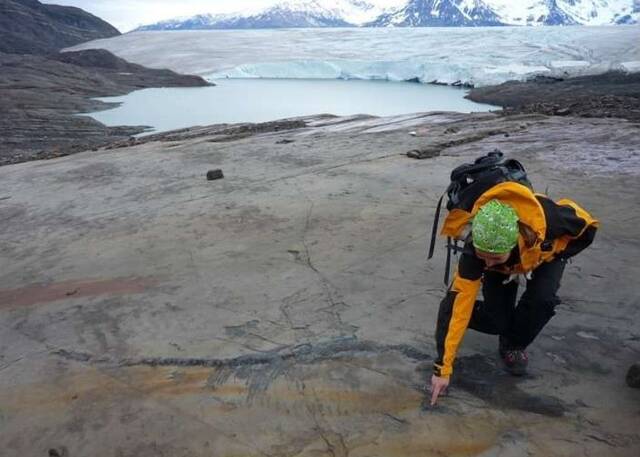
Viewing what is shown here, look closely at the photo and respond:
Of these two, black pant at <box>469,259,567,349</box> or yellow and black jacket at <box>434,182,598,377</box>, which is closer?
yellow and black jacket at <box>434,182,598,377</box>

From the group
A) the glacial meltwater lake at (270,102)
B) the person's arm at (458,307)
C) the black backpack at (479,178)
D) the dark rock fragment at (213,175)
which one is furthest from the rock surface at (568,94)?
the person's arm at (458,307)

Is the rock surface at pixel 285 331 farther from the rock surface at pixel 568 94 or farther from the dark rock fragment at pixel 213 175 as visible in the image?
the rock surface at pixel 568 94

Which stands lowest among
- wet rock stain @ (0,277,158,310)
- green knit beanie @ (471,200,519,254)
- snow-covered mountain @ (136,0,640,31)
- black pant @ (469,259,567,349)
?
wet rock stain @ (0,277,158,310)

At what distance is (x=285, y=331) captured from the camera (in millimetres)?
2736

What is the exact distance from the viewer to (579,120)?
9.15m

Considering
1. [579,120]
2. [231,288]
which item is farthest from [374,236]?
[579,120]

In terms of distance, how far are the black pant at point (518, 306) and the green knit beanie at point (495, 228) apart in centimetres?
36

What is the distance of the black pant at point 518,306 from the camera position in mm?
2090

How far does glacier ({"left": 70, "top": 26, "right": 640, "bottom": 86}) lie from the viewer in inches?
1000

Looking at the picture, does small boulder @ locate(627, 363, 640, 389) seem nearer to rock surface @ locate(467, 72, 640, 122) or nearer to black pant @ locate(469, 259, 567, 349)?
black pant @ locate(469, 259, 567, 349)

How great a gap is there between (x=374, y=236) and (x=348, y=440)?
2.17 m

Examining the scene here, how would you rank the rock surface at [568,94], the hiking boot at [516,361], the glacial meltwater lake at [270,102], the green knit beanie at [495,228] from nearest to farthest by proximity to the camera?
the green knit beanie at [495,228] < the hiking boot at [516,361] < the rock surface at [568,94] < the glacial meltwater lake at [270,102]

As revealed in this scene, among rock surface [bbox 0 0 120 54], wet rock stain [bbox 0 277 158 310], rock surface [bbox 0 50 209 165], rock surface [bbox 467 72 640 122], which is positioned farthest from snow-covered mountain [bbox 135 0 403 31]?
wet rock stain [bbox 0 277 158 310]

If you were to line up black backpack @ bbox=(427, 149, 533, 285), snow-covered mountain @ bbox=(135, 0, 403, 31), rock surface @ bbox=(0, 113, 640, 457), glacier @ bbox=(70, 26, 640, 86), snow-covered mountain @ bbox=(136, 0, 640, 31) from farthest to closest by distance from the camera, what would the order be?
snow-covered mountain @ bbox=(136, 0, 640, 31)
snow-covered mountain @ bbox=(135, 0, 403, 31)
glacier @ bbox=(70, 26, 640, 86)
rock surface @ bbox=(0, 113, 640, 457)
black backpack @ bbox=(427, 149, 533, 285)
